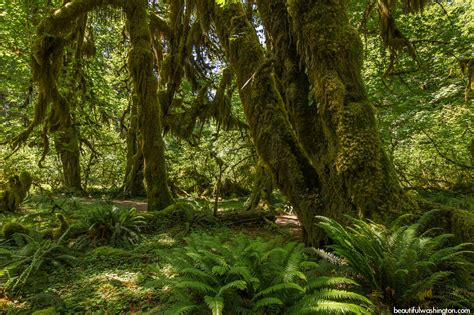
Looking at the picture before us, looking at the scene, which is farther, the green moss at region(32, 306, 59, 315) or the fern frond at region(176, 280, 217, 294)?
the green moss at region(32, 306, 59, 315)

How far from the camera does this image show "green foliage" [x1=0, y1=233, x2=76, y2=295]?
10.9ft

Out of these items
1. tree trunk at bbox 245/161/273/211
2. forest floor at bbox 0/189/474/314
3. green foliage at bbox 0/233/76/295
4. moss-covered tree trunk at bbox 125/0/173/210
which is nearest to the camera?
forest floor at bbox 0/189/474/314

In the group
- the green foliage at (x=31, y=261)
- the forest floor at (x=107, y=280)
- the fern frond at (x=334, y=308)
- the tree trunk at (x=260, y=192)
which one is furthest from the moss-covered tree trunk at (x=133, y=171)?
the fern frond at (x=334, y=308)

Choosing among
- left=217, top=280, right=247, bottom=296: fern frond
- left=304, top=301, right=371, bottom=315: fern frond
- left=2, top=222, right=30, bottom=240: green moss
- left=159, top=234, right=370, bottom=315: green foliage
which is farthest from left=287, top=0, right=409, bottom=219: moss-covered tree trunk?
left=2, top=222, right=30, bottom=240: green moss

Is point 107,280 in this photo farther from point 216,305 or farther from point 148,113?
point 148,113

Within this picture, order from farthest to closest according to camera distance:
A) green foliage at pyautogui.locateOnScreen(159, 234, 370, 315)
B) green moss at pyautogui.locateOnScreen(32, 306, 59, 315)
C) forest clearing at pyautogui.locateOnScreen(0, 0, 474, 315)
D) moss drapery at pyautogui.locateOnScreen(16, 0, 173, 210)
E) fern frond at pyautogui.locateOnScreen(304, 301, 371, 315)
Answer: moss drapery at pyautogui.locateOnScreen(16, 0, 173, 210) < green moss at pyautogui.locateOnScreen(32, 306, 59, 315) < forest clearing at pyautogui.locateOnScreen(0, 0, 474, 315) < green foliage at pyautogui.locateOnScreen(159, 234, 370, 315) < fern frond at pyautogui.locateOnScreen(304, 301, 371, 315)

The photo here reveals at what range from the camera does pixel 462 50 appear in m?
7.24

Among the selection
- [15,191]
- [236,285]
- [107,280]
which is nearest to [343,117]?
[236,285]

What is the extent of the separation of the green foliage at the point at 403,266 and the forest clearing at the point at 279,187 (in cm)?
1

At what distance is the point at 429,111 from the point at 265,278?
285 inches

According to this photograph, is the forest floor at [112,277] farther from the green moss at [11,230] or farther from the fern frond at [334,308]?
the fern frond at [334,308]

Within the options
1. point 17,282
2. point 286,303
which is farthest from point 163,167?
point 286,303

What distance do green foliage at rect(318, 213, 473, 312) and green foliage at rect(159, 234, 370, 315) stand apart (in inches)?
9.3

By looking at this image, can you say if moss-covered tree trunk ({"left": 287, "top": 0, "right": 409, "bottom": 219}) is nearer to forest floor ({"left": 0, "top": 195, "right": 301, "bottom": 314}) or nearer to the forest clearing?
the forest clearing
